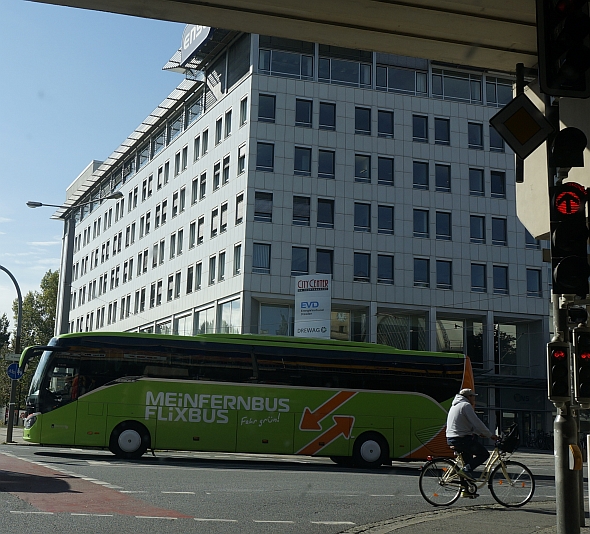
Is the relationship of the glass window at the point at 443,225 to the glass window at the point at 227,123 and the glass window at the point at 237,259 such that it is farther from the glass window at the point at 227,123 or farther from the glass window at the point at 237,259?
the glass window at the point at 227,123

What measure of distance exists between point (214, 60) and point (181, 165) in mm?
7521

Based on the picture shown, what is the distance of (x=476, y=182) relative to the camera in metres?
52.2

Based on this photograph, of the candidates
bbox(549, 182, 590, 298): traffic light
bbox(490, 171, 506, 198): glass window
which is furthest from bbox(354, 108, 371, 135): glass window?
bbox(549, 182, 590, 298): traffic light

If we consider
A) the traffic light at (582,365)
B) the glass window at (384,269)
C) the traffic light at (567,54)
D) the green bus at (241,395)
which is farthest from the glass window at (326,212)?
the traffic light at (567,54)

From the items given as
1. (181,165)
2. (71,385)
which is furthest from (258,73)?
(71,385)

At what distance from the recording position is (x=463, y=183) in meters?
51.8

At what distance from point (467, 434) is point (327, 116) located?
1518 inches

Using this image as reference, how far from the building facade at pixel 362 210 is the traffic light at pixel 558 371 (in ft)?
127

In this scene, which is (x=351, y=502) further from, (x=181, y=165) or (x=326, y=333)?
(x=181, y=165)

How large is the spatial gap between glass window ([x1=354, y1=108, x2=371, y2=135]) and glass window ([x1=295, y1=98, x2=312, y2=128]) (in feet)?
9.18

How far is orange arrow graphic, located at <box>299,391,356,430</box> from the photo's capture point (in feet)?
78.0

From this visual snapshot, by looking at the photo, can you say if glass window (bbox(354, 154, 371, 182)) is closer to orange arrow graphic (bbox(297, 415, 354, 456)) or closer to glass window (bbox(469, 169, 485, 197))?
glass window (bbox(469, 169, 485, 197))

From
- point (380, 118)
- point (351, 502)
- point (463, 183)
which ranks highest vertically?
point (380, 118)

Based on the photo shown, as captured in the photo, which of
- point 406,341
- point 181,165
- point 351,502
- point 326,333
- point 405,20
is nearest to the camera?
point 405,20
